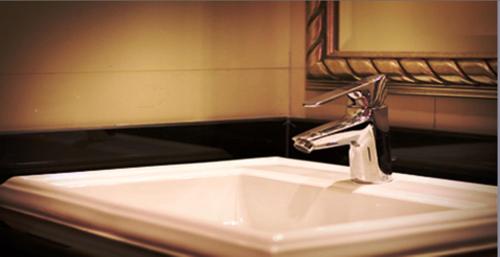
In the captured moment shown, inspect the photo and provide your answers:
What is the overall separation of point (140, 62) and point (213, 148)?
190 millimetres

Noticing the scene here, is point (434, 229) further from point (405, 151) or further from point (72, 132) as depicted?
point (72, 132)

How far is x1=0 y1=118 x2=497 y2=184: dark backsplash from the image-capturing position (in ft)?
4.21

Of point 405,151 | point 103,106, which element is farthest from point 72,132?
point 405,151

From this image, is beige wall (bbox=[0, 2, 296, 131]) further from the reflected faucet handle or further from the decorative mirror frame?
the reflected faucet handle

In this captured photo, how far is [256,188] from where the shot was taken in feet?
4.33

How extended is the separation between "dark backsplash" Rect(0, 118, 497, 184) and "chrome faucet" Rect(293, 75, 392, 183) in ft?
0.34

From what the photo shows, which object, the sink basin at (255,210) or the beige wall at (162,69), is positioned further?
the beige wall at (162,69)

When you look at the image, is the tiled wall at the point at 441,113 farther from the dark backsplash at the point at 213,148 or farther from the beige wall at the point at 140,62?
the beige wall at the point at 140,62

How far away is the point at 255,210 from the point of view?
1292 mm

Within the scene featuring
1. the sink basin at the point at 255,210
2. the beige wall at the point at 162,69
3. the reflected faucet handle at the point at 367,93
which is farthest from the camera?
the beige wall at the point at 162,69

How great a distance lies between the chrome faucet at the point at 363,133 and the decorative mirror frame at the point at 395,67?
0.12 m

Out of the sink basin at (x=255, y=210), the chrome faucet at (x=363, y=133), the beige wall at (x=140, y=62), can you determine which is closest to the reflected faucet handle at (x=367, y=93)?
the chrome faucet at (x=363, y=133)

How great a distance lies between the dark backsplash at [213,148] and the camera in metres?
1.28

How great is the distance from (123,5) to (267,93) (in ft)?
1.00
